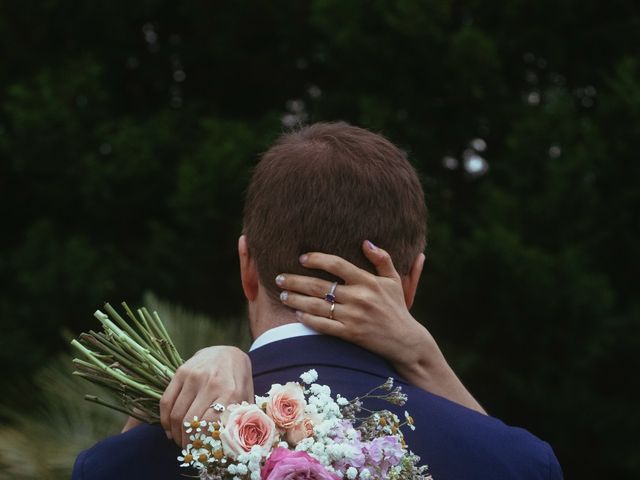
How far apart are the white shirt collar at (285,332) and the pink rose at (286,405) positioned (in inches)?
10.4

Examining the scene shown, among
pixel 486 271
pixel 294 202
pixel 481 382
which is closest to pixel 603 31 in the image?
pixel 486 271

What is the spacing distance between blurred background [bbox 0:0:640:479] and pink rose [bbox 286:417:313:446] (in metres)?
3.68

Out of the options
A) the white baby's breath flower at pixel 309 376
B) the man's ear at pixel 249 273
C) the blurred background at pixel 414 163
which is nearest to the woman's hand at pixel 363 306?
the man's ear at pixel 249 273

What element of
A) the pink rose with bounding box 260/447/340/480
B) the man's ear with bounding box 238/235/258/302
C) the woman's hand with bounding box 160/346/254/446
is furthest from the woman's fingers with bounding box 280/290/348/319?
the pink rose with bounding box 260/447/340/480

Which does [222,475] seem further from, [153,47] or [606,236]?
[153,47]

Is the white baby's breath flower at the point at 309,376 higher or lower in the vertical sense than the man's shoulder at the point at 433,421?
higher

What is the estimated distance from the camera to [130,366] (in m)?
2.28

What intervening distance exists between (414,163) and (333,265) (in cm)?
436

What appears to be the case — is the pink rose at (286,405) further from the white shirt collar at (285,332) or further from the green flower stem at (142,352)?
the green flower stem at (142,352)

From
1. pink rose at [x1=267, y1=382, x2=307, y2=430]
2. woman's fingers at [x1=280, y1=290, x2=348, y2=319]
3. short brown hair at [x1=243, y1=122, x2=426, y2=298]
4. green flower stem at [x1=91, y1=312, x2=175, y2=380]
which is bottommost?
green flower stem at [x1=91, y1=312, x2=175, y2=380]

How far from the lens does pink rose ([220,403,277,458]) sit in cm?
180

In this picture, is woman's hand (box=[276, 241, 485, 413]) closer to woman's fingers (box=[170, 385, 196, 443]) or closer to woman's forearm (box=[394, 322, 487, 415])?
woman's forearm (box=[394, 322, 487, 415])

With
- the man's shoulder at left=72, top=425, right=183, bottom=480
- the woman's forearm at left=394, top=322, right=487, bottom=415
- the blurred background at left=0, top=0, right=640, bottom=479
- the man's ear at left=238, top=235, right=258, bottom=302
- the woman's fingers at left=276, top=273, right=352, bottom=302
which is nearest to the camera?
the man's shoulder at left=72, top=425, right=183, bottom=480

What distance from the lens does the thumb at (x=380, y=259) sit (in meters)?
2.17
